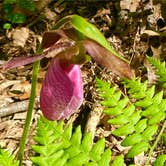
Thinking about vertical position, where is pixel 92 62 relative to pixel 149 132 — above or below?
above

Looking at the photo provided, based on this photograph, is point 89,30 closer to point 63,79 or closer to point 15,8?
point 63,79

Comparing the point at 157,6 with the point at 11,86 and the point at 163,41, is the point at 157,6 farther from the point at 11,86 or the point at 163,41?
the point at 11,86

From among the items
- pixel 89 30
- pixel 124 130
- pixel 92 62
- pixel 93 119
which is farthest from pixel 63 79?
pixel 92 62

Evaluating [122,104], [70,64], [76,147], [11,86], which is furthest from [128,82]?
[11,86]

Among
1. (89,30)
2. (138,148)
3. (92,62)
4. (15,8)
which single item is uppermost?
(15,8)

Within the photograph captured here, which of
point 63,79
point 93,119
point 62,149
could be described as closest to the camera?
point 63,79

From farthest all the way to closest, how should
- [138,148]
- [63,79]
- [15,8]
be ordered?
1. [15,8]
2. [138,148]
3. [63,79]

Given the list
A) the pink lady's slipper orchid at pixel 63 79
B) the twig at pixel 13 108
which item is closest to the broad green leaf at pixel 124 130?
the pink lady's slipper orchid at pixel 63 79

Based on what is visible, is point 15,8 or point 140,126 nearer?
point 140,126

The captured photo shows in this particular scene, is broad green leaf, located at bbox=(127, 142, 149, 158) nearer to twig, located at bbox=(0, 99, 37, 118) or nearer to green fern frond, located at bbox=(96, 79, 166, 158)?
green fern frond, located at bbox=(96, 79, 166, 158)
